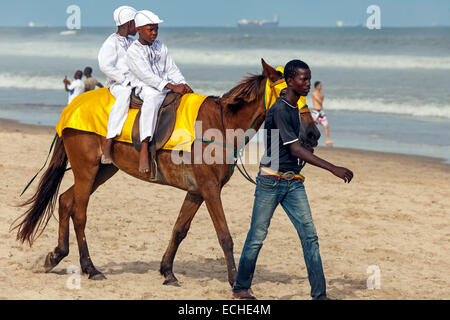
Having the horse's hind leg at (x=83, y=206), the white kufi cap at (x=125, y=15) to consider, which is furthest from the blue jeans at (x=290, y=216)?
the white kufi cap at (x=125, y=15)

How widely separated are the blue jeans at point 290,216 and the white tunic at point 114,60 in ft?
7.02

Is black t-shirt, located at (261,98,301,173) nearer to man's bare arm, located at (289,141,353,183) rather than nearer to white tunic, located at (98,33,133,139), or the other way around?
man's bare arm, located at (289,141,353,183)

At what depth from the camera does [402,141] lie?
18.1 m

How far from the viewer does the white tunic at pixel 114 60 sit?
720 cm

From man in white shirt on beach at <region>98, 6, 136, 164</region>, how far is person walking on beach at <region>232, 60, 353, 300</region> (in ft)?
5.83

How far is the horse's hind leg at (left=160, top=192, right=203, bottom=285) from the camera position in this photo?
23.0 ft

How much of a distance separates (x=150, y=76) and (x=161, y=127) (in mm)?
529

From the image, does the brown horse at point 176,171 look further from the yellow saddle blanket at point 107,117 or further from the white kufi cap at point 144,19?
the white kufi cap at point 144,19

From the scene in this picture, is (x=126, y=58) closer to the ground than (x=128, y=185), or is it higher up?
higher up

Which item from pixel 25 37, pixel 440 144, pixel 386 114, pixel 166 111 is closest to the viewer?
pixel 166 111

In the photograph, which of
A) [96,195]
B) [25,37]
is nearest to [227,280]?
[96,195]

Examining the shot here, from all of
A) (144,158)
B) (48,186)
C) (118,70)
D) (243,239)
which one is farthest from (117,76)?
(243,239)

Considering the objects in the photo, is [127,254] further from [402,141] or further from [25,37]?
[25,37]
